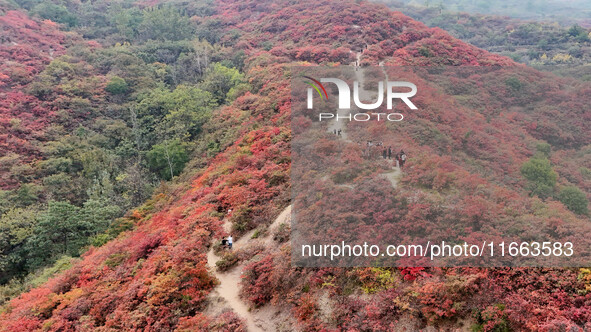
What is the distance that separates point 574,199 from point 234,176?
44.7ft

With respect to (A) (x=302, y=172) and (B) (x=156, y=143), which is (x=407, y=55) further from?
(B) (x=156, y=143)

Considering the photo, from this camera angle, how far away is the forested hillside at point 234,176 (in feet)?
30.2

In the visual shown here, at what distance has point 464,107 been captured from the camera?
1927 cm

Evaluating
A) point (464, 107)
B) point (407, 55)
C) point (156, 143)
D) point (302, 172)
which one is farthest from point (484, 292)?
point (156, 143)

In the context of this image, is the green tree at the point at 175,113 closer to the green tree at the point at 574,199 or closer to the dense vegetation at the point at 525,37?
the green tree at the point at 574,199

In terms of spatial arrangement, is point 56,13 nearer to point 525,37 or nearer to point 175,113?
point 175,113

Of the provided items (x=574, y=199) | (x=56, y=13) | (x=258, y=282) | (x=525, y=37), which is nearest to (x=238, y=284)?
(x=258, y=282)

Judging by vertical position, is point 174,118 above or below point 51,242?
above

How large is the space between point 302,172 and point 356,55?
19.9 meters

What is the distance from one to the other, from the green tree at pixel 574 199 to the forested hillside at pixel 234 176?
0.18 ft

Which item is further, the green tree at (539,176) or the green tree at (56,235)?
the green tree at (56,235)

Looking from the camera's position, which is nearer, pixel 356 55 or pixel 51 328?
pixel 51 328

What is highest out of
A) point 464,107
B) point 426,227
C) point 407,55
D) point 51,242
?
point 407,55

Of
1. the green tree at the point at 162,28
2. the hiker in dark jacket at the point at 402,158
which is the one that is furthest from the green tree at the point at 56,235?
the green tree at the point at 162,28
